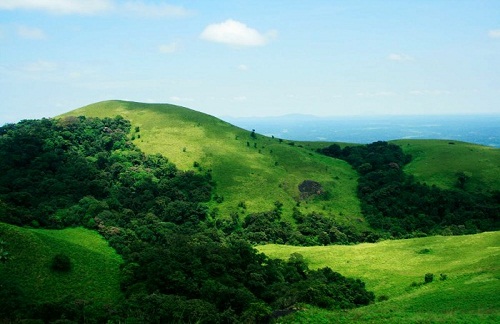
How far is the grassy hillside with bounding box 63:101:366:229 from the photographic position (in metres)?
130

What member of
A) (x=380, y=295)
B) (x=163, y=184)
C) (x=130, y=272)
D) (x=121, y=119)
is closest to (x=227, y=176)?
(x=163, y=184)

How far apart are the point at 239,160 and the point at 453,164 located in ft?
267

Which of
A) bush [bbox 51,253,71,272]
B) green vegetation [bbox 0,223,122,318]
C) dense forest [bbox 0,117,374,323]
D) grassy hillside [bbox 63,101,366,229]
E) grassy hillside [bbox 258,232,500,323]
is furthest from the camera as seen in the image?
grassy hillside [bbox 63,101,366,229]

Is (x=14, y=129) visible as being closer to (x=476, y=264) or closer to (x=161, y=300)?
(x=161, y=300)

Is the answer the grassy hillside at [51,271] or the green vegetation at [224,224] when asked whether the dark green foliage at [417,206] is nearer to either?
the green vegetation at [224,224]

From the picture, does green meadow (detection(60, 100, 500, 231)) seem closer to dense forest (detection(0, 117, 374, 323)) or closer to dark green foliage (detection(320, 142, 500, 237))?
dark green foliage (detection(320, 142, 500, 237))

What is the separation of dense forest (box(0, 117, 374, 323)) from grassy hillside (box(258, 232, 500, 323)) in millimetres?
5643

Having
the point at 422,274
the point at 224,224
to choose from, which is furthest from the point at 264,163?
the point at 422,274

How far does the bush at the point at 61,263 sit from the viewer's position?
6188 centimetres

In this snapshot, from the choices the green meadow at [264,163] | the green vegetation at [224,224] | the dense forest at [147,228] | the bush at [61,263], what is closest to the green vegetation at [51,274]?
the green vegetation at [224,224]

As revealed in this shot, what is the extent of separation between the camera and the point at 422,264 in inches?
2746

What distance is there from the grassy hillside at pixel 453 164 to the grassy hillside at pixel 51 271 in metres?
116

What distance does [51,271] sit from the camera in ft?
200

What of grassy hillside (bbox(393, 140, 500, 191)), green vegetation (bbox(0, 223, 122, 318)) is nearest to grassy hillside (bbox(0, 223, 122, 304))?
green vegetation (bbox(0, 223, 122, 318))
